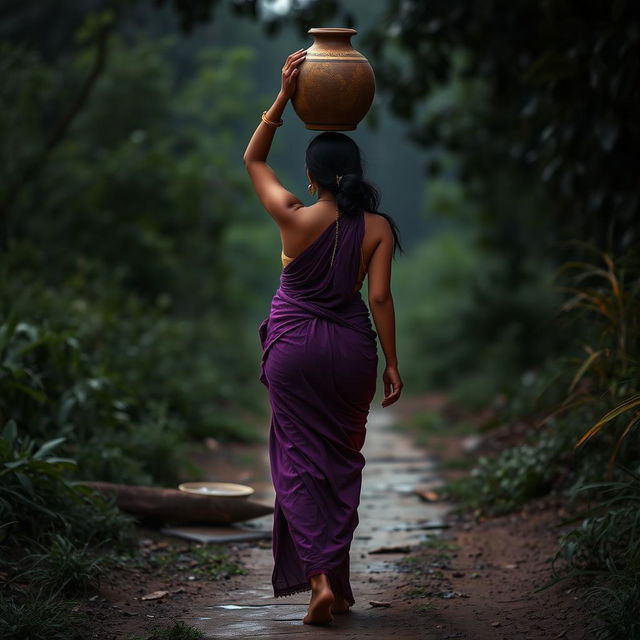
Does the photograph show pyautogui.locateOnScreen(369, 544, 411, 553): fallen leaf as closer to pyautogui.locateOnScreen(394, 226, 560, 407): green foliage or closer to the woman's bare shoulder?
the woman's bare shoulder

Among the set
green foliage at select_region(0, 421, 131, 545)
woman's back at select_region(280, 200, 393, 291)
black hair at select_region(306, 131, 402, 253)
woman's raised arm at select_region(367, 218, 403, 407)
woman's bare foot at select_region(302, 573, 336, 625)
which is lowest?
woman's bare foot at select_region(302, 573, 336, 625)

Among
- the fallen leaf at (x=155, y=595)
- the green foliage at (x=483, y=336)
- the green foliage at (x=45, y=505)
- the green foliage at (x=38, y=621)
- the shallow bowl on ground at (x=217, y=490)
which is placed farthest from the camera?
the green foliage at (x=483, y=336)

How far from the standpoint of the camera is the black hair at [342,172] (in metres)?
4.55

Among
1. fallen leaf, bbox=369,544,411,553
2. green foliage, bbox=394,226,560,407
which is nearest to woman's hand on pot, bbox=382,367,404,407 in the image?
fallen leaf, bbox=369,544,411,553

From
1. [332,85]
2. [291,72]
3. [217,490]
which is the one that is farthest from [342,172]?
[217,490]

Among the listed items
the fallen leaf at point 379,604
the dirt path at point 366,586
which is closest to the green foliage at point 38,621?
the dirt path at point 366,586

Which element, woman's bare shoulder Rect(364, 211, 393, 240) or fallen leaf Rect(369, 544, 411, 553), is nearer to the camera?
woman's bare shoulder Rect(364, 211, 393, 240)

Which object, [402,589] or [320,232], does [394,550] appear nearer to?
[402,589]

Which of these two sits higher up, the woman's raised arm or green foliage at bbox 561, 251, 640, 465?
the woman's raised arm

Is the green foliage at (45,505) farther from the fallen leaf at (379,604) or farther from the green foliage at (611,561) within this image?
the green foliage at (611,561)

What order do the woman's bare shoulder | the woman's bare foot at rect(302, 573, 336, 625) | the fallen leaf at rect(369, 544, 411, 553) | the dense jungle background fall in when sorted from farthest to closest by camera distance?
the fallen leaf at rect(369, 544, 411, 553) → the dense jungle background → the woman's bare shoulder → the woman's bare foot at rect(302, 573, 336, 625)

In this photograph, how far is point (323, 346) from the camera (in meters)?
4.51

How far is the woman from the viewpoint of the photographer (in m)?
4.49

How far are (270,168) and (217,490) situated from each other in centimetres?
244
